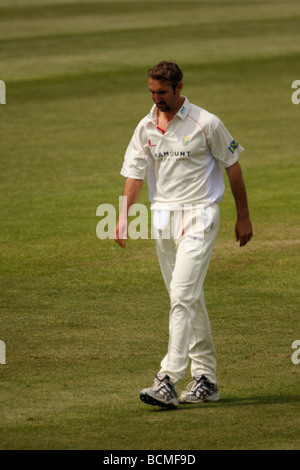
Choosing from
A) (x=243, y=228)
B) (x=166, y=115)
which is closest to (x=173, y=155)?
(x=166, y=115)

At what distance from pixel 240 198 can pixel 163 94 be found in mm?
893

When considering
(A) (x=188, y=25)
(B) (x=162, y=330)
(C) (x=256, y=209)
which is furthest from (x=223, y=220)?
(A) (x=188, y=25)

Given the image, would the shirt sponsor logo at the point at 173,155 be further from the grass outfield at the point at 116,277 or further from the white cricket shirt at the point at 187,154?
the grass outfield at the point at 116,277

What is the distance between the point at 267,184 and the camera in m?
17.0

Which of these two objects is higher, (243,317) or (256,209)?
(256,209)

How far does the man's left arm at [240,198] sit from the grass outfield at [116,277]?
3.70 ft

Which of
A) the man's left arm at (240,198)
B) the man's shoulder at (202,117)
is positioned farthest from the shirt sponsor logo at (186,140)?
the man's left arm at (240,198)

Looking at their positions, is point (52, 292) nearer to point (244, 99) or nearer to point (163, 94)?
point (163, 94)

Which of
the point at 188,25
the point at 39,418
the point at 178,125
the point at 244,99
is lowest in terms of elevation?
the point at 39,418

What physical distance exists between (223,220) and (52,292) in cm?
435

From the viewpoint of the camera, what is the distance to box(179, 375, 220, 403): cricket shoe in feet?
23.9

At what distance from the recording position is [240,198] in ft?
24.1

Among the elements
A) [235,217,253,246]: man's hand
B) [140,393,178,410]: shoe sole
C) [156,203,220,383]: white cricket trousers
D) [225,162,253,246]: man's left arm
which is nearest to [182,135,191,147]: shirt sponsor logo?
[225,162,253,246]: man's left arm

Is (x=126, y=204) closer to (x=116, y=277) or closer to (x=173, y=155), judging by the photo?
(x=173, y=155)
